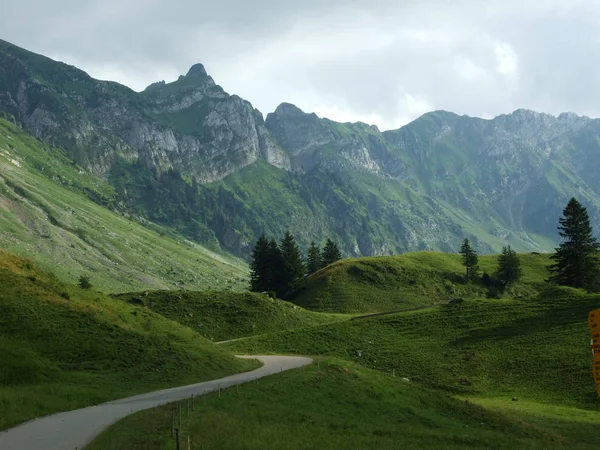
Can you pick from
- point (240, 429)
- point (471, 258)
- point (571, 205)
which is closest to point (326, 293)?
point (471, 258)

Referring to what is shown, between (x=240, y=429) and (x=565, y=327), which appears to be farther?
(x=565, y=327)

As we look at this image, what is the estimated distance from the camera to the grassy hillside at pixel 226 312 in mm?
80125

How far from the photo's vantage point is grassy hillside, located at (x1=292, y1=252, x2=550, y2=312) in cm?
10750

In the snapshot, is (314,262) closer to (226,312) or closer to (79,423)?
(226,312)

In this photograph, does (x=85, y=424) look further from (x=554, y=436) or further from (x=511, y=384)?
(x=511, y=384)

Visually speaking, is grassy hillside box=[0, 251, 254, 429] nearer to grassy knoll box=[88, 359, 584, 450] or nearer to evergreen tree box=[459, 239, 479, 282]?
grassy knoll box=[88, 359, 584, 450]

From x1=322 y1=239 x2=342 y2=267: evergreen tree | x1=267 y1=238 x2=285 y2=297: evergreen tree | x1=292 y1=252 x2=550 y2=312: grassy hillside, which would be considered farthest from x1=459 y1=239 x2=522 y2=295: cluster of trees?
x1=267 y1=238 x2=285 y2=297: evergreen tree

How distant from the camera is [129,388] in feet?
124

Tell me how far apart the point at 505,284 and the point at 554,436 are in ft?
298

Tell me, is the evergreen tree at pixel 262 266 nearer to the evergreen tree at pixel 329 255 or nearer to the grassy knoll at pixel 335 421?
the evergreen tree at pixel 329 255

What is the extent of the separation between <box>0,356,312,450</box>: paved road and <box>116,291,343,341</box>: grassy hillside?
4006cm

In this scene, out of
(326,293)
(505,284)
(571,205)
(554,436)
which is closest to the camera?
(554,436)

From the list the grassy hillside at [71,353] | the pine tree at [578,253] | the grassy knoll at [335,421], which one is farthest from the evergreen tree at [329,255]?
the grassy knoll at [335,421]

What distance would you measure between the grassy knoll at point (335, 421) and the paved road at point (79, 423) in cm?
116
